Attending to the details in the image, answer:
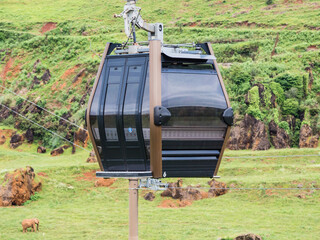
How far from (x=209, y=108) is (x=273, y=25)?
48423 millimetres

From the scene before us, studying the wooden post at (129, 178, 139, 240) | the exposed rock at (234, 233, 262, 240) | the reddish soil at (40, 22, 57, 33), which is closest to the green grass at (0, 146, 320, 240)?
the exposed rock at (234, 233, 262, 240)

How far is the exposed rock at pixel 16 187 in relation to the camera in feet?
92.1

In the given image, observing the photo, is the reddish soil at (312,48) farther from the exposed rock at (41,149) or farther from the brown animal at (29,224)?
the brown animal at (29,224)

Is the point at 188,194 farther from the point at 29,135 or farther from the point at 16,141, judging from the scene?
the point at 29,135

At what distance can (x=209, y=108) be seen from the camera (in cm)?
1414

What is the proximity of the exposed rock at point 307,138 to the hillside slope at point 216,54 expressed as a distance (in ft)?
0.20

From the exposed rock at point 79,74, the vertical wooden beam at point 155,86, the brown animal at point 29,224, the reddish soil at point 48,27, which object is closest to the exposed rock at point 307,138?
the brown animal at point 29,224

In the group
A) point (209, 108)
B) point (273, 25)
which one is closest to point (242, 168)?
point (209, 108)

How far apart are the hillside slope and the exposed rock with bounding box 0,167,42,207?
1389cm

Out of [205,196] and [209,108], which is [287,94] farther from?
[209,108]

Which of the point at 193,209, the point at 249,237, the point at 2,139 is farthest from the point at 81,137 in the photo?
the point at 249,237

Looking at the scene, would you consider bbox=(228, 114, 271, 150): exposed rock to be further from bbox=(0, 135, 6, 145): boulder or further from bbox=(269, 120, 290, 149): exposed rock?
bbox=(0, 135, 6, 145): boulder

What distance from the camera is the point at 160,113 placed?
13656 mm

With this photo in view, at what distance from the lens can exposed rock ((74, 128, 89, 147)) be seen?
42.2 meters
